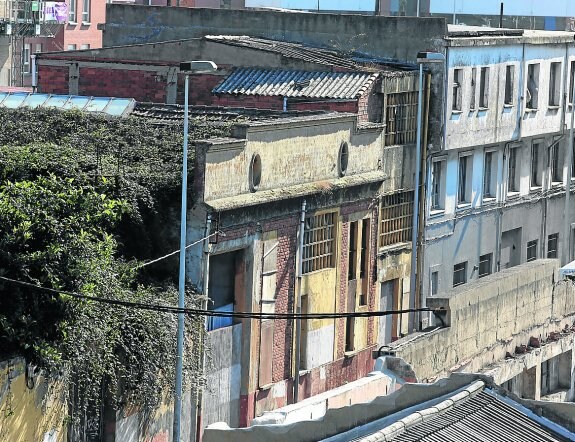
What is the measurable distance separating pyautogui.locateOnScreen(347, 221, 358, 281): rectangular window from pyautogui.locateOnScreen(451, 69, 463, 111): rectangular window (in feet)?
24.6

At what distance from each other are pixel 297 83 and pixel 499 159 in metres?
9.77

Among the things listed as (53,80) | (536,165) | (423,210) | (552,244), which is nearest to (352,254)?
(423,210)

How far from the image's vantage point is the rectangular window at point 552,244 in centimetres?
5641

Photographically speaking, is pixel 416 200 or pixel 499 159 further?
pixel 499 159

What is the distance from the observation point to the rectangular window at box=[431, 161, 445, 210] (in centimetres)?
4797

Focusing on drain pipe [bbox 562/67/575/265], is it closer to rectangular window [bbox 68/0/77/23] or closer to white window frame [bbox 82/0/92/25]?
rectangular window [bbox 68/0/77/23]

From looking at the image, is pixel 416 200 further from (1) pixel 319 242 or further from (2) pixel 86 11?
(2) pixel 86 11

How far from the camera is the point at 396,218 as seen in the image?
149ft

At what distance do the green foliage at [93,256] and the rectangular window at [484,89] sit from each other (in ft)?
46.7

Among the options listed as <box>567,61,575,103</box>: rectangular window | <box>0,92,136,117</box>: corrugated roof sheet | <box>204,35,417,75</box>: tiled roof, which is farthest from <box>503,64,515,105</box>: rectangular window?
<box>0,92,136,117</box>: corrugated roof sheet

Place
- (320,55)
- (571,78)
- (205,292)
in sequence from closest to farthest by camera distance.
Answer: (205,292) → (320,55) → (571,78)

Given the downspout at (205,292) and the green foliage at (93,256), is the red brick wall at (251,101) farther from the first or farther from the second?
the downspout at (205,292)

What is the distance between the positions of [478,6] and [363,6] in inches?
216

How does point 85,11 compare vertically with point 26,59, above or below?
above
